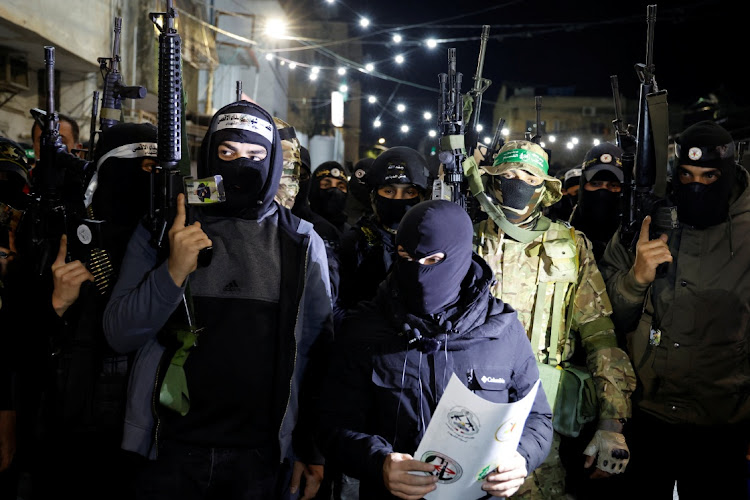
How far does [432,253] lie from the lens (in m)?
2.40

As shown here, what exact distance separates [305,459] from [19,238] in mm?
2322

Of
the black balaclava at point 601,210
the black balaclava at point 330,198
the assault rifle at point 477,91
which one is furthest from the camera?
the black balaclava at point 330,198

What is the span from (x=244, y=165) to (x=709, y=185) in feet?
9.40

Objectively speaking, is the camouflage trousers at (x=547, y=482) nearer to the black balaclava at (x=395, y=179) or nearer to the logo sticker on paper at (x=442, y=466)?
the logo sticker on paper at (x=442, y=466)

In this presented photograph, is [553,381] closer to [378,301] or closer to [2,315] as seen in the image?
[378,301]

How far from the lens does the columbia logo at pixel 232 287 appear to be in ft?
8.47

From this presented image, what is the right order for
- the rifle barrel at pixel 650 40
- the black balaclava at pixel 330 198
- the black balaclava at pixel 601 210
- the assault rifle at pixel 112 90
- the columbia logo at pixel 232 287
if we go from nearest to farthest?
the columbia logo at pixel 232 287
the rifle barrel at pixel 650 40
the assault rifle at pixel 112 90
the black balaclava at pixel 601 210
the black balaclava at pixel 330 198

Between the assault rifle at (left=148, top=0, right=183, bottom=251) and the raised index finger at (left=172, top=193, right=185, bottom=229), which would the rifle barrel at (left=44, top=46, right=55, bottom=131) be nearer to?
the assault rifle at (left=148, top=0, right=183, bottom=251)

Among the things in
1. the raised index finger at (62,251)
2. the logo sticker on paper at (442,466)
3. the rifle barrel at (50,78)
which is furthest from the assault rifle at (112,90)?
the logo sticker on paper at (442,466)

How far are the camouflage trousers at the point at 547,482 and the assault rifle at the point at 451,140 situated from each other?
A: 1.89 metres

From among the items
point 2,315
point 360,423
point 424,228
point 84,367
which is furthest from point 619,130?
point 2,315

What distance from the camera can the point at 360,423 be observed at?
2354 mm

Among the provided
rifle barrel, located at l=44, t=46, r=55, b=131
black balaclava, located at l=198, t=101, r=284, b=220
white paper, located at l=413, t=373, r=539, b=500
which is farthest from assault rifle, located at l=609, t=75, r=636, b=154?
rifle barrel, located at l=44, t=46, r=55, b=131

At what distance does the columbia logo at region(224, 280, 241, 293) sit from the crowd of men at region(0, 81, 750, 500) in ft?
0.03
